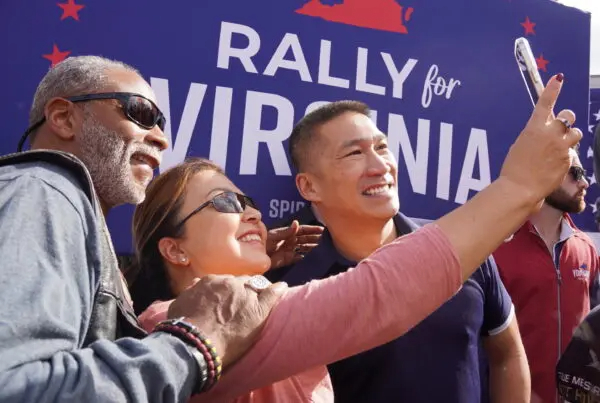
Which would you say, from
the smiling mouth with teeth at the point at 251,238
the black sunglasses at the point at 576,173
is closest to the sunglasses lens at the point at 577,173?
the black sunglasses at the point at 576,173

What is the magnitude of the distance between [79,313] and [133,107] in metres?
0.78

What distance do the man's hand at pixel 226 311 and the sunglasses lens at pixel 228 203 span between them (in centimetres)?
65

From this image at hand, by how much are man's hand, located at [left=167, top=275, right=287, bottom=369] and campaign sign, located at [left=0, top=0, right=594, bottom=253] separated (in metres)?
1.51

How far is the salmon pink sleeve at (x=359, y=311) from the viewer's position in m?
1.12

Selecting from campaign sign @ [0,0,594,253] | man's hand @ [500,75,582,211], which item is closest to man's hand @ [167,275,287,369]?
man's hand @ [500,75,582,211]

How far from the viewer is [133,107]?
1.64 meters

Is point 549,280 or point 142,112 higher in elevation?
point 142,112

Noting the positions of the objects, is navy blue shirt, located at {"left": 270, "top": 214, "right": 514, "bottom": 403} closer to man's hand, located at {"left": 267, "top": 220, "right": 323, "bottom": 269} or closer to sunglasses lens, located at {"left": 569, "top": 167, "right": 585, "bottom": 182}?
man's hand, located at {"left": 267, "top": 220, "right": 323, "bottom": 269}

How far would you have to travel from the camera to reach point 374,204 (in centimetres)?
235

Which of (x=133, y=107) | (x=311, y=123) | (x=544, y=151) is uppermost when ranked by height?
(x=311, y=123)

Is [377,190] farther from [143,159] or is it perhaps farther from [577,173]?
[577,173]

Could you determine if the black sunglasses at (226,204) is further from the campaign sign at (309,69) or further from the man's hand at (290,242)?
the campaign sign at (309,69)

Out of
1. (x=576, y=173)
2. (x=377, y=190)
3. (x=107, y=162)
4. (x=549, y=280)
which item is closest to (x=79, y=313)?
(x=107, y=162)

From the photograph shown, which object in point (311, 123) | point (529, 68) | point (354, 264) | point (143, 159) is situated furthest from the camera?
point (311, 123)
